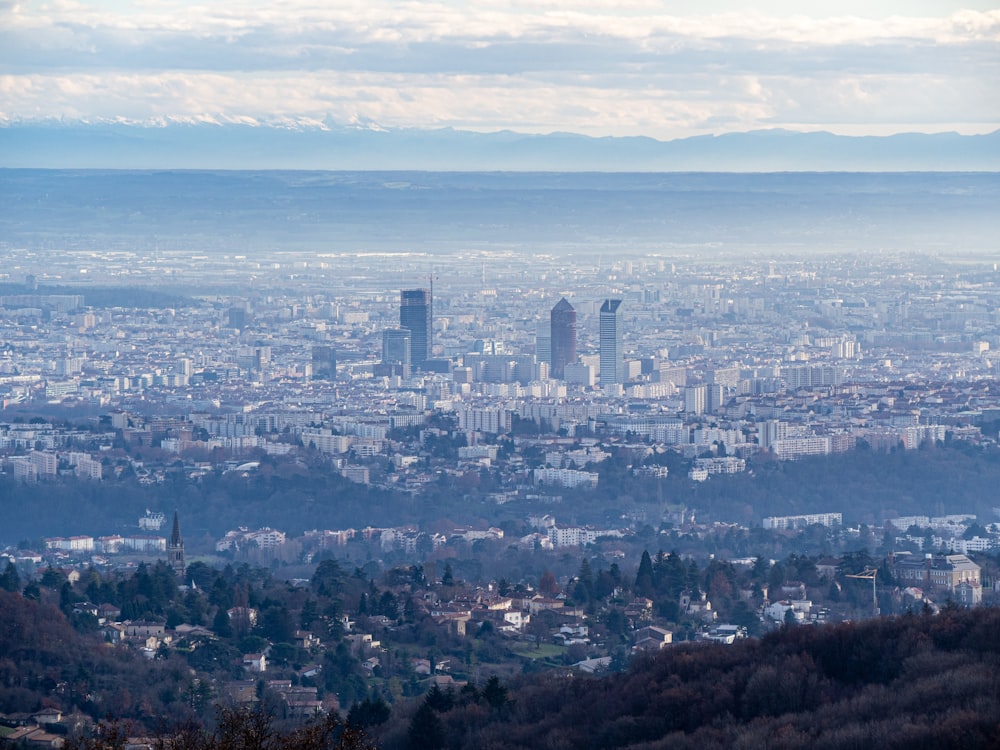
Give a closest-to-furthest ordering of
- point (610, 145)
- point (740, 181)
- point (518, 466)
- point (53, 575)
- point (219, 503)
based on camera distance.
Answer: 1. point (53, 575)
2. point (219, 503)
3. point (518, 466)
4. point (740, 181)
5. point (610, 145)

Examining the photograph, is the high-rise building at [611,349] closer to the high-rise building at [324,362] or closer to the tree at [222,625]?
the high-rise building at [324,362]

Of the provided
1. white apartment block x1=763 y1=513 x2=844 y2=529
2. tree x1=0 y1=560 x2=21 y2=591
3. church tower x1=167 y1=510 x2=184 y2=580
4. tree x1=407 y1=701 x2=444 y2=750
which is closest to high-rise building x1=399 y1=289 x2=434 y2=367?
white apartment block x1=763 y1=513 x2=844 y2=529

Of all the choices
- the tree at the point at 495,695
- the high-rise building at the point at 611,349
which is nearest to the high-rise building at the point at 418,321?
the high-rise building at the point at 611,349

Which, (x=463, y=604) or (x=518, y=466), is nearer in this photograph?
(x=463, y=604)

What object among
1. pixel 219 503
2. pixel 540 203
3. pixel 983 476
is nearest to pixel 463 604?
pixel 219 503

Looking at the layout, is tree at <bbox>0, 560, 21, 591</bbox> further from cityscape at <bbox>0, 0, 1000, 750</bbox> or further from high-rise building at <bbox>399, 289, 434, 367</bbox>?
high-rise building at <bbox>399, 289, 434, 367</bbox>

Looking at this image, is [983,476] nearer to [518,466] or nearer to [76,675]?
[518,466]

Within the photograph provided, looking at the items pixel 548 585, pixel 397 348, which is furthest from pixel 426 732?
pixel 397 348

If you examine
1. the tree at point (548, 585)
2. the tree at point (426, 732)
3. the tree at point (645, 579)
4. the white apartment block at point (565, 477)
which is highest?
the tree at point (426, 732)
